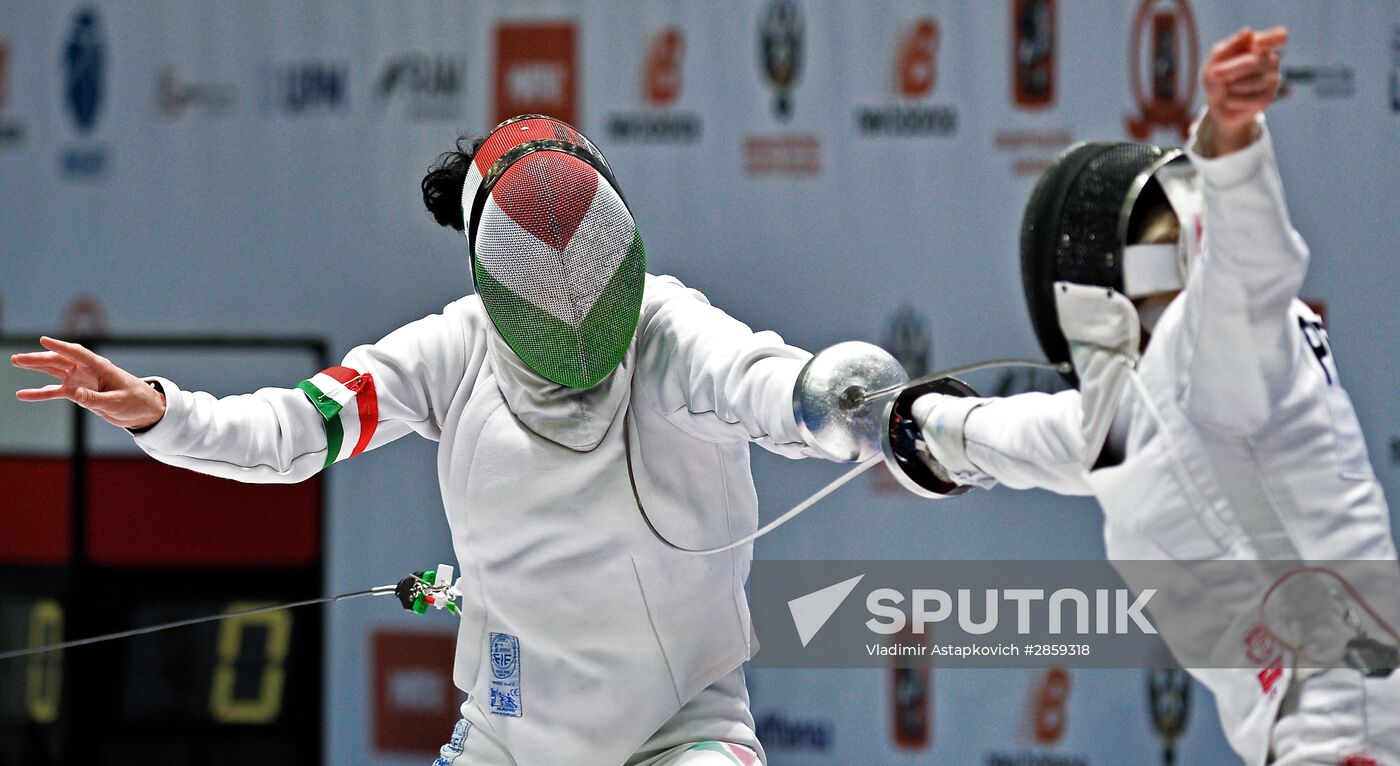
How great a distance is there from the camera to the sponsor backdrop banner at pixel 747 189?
344 cm

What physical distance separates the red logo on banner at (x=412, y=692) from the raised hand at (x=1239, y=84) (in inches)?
114

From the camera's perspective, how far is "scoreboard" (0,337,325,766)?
12.2 feet

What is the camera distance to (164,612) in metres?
3.72

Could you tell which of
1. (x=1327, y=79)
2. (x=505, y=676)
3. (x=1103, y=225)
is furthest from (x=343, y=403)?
(x=1327, y=79)

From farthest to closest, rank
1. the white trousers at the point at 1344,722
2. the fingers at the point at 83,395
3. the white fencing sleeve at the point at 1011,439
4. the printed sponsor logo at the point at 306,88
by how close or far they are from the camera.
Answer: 1. the printed sponsor logo at the point at 306,88
2. the fingers at the point at 83,395
3. the white fencing sleeve at the point at 1011,439
4. the white trousers at the point at 1344,722

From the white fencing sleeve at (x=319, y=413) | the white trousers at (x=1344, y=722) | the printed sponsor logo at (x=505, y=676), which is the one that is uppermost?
the white fencing sleeve at (x=319, y=413)

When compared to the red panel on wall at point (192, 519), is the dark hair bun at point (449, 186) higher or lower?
higher

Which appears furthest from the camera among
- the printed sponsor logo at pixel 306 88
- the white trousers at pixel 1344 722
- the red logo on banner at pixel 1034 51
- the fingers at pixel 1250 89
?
the printed sponsor logo at pixel 306 88

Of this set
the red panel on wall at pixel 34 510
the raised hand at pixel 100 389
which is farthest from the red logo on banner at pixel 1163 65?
the red panel on wall at pixel 34 510

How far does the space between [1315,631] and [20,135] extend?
12.5ft

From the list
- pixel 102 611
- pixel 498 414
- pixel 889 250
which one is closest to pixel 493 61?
pixel 889 250

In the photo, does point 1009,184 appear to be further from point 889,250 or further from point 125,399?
point 125,399

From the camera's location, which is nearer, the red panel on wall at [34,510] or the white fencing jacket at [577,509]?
the white fencing jacket at [577,509]

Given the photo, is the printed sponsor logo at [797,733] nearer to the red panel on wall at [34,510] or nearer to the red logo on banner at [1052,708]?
the red logo on banner at [1052,708]
